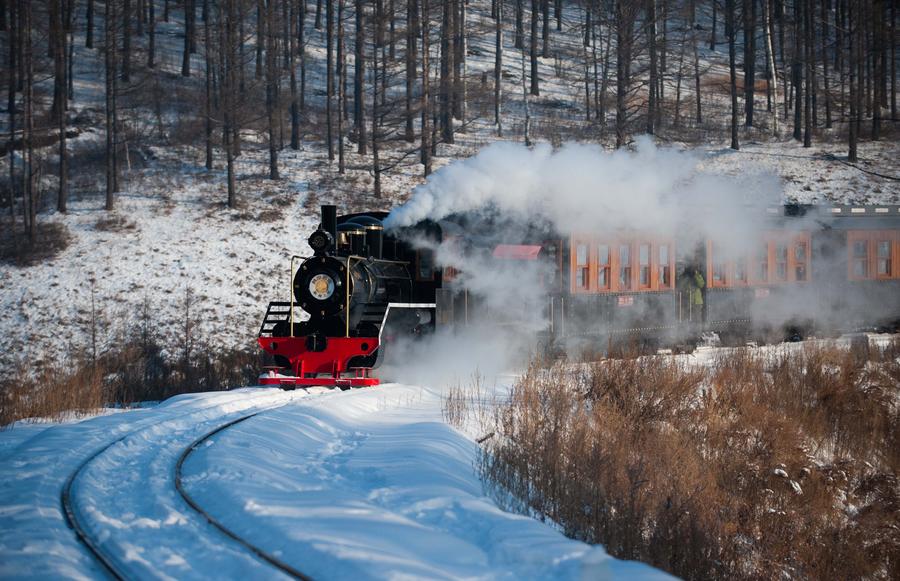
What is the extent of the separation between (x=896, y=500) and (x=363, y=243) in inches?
346

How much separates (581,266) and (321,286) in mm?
5234

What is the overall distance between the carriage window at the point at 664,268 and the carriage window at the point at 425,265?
17.6 feet

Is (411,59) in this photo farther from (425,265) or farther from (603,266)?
(425,265)

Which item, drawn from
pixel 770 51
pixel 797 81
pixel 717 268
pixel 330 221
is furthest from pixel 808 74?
pixel 330 221

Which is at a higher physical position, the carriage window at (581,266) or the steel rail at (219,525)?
the carriage window at (581,266)

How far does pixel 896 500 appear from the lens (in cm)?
907

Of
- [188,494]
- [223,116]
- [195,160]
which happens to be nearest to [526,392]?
[188,494]

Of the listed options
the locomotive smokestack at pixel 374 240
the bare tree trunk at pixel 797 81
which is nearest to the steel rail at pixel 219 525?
the locomotive smokestack at pixel 374 240

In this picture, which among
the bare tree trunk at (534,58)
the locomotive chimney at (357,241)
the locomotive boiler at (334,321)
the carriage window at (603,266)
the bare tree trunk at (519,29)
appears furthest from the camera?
the bare tree trunk at (519,29)

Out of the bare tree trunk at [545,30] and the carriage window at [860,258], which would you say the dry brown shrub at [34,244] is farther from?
the bare tree trunk at [545,30]

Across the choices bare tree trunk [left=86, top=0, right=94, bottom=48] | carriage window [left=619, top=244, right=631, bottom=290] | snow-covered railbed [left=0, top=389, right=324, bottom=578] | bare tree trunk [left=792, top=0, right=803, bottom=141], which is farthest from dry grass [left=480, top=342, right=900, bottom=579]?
bare tree trunk [left=86, top=0, right=94, bottom=48]

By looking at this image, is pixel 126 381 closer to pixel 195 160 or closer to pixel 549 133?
pixel 195 160

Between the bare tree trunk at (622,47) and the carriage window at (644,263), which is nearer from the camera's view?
the carriage window at (644,263)

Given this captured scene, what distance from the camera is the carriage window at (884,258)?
1934cm
